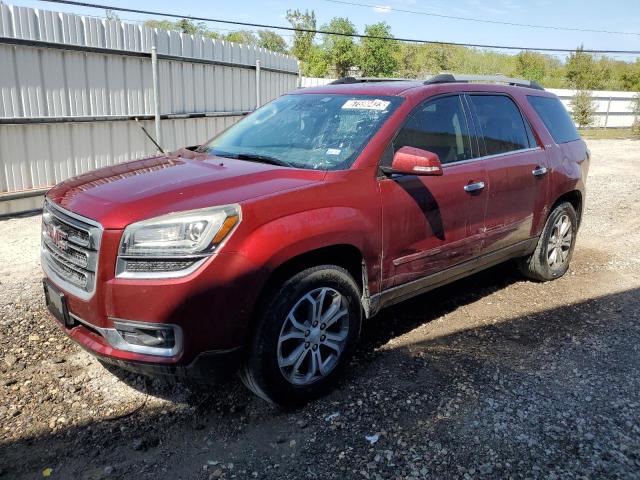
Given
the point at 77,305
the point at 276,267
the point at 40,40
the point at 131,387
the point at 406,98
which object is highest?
the point at 40,40

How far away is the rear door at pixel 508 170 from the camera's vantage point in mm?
4434

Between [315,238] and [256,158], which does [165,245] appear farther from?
[256,158]

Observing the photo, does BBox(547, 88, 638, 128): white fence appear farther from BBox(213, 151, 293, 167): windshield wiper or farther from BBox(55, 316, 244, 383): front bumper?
BBox(55, 316, 244, 383): front bumper

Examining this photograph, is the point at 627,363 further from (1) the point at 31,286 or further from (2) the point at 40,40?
(2) the point at 40,40

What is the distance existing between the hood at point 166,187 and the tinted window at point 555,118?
9.57 ft

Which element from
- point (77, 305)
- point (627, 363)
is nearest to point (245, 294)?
point (77, 305)

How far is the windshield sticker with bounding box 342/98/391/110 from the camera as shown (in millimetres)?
3867

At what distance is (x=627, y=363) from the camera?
398 cm

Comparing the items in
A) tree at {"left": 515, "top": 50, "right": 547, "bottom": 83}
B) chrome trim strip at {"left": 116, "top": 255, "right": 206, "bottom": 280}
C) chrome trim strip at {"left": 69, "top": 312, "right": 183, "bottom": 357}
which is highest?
tree at {"left": 515, "top": 50, "right": 547, "bottom": 83}

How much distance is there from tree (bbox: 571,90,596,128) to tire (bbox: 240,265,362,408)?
88.5ft

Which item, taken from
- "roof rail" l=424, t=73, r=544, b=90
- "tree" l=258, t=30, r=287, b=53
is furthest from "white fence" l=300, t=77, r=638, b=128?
"tree" l=258, t=30, r=287, b=53

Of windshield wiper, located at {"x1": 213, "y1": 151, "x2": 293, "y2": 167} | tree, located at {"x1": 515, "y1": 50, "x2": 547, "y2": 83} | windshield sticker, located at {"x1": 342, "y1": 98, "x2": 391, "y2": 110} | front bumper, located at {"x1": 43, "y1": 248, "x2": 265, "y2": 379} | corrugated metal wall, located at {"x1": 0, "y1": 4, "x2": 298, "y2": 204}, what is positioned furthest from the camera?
tree, located at {"x1": 515, "y1": 50, "x2": 547, "y2": 83}

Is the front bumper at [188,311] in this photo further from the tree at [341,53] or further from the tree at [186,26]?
the tree at [341,53]

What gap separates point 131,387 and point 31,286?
85.9 inches
